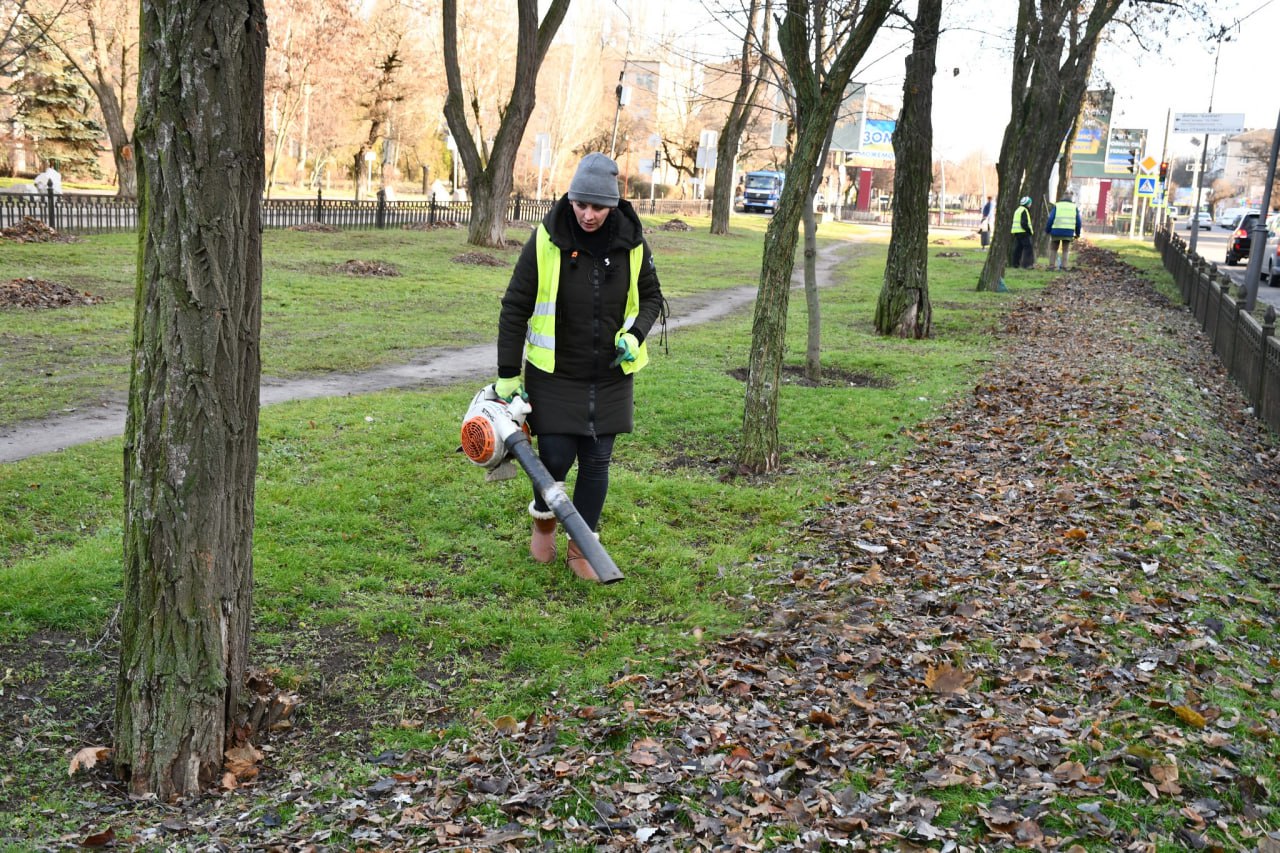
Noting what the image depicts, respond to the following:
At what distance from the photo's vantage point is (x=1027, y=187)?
27891 mm

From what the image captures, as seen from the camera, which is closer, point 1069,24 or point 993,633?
point 993,633

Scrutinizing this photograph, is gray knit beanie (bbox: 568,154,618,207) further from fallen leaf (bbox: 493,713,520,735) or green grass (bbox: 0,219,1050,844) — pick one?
fallen leaf (bbox: 493,713,520,735)

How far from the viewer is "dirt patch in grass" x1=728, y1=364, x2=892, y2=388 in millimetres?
11969

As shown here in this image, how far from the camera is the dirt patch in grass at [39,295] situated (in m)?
14.0

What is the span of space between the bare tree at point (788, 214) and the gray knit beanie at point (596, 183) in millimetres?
2552

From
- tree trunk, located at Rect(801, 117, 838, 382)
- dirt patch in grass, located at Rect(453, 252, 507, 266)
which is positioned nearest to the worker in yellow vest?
dirt patch in grass, located at Rect(453, 252, 507, 266)

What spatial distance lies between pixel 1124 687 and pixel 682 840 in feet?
7.10

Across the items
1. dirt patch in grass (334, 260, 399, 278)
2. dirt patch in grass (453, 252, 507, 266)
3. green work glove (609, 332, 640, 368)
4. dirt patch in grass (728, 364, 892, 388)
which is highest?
green work glove (609, 332, 640, 368)

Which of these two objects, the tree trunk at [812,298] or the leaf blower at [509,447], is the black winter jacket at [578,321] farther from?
the tree trunk at [812,298]

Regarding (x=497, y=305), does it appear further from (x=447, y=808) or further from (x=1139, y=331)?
(x=447, y=808)

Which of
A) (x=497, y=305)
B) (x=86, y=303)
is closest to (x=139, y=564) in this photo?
(x=86, y=303)

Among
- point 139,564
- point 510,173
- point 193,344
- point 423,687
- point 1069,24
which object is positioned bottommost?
point 423,687

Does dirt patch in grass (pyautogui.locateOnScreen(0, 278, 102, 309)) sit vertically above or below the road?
below

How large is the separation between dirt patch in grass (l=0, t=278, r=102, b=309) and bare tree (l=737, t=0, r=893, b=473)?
1016 centimetres
